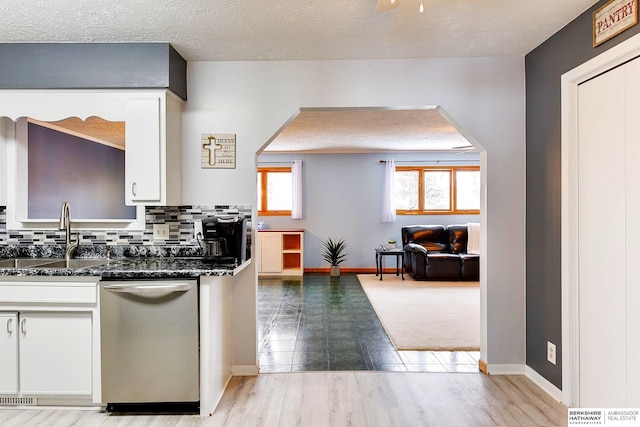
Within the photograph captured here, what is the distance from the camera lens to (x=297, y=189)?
7.70 m

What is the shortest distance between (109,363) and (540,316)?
2.78 metres

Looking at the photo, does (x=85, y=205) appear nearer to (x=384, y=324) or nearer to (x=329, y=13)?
(x=329, y=13)

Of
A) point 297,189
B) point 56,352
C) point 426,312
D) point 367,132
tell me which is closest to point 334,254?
point 297,189

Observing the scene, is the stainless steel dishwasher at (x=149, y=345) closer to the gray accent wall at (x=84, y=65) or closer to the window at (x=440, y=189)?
the gray accent wall at (x=84, y=65)

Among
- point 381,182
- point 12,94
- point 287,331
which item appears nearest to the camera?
point 12,94

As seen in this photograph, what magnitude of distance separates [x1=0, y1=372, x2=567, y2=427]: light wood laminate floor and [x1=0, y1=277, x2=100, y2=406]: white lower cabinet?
0.53ft

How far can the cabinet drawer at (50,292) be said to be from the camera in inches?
92.4

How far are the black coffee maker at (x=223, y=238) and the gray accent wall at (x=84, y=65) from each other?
0.98 metres

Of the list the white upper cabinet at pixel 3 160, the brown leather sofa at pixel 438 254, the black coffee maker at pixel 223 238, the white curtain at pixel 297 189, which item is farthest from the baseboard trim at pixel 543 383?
the white curtain at pixel 297 189

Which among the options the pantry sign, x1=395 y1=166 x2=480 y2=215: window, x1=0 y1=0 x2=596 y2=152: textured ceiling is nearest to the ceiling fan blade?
x1=0 y1=0 x2=596 y2=152: textured ceiling

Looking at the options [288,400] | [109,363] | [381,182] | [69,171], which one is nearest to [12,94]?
[69,171]

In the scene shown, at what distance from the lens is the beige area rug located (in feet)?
12.1

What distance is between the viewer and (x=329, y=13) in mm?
2250

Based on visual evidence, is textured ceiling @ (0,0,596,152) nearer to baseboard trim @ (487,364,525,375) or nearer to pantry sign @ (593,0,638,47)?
pantry sign @ (593,0,638,47)
